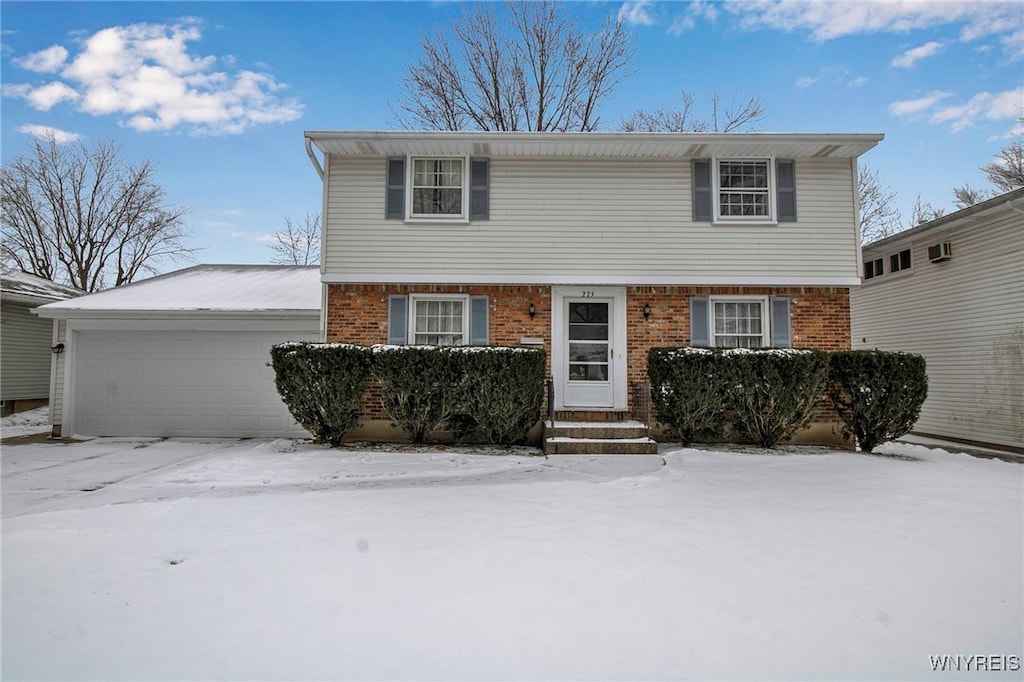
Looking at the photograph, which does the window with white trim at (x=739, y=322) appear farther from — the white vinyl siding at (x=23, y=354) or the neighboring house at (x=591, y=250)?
the white vinyl siding at (x=23, y=354)

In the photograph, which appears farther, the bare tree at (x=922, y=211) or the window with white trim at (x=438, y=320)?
the bare tree at (x=922, y=211)

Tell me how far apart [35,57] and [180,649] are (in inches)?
759

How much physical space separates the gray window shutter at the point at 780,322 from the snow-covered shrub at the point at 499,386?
421 centimetres

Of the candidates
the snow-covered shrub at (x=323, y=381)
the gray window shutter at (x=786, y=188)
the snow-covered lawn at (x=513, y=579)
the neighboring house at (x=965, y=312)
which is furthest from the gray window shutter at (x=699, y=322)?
the snow-covered shrub at (x=323, y=381)

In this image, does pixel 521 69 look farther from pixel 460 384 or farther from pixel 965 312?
pixel 965 312

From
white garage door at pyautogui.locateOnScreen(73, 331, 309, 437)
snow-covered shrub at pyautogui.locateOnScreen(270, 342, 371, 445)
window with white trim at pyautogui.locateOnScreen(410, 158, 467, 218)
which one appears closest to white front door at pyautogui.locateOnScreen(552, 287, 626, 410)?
window with white trim at pyautogui.locateOnScreen(410, 158, 467, 218)

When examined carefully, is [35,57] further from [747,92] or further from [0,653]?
[747,92]

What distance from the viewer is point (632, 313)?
30.8 ft

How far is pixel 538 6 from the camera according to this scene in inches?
691

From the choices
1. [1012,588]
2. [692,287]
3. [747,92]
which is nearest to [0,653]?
[1012,588]

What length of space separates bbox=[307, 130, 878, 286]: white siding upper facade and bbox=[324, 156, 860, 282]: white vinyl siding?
18 millimetres

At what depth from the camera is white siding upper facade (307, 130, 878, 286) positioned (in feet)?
30.5

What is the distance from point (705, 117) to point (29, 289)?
21.2 metres

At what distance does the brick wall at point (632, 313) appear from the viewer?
30.6 ft
